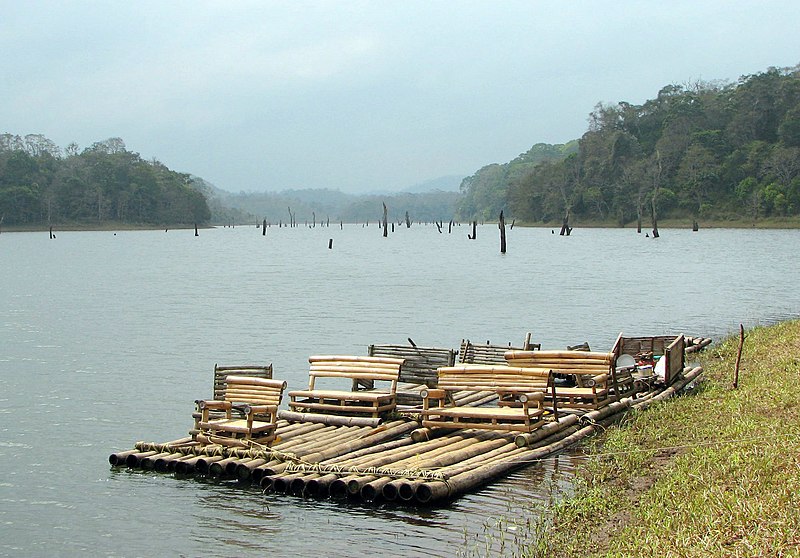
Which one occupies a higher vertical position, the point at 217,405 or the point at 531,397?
the point at 531,397

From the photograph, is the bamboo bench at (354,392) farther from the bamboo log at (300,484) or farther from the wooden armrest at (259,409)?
the bamboo log at (300,484)

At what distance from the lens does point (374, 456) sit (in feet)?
47.8

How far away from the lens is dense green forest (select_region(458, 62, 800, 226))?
14938cm

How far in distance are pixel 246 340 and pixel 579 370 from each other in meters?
18.9

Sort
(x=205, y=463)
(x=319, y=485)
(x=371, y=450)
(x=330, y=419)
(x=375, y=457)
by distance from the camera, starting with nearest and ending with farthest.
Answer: (x=319, y=485), (x=375, y=457), (x=205, y=463), (x=371, y=450), (x=330, y=419)

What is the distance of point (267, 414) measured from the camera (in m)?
15.7

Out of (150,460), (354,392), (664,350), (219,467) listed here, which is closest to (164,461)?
(150,460)

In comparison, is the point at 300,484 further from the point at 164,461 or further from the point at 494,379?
the point at 494,379

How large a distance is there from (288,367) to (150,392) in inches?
195

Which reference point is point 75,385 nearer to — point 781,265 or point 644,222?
point 781,265

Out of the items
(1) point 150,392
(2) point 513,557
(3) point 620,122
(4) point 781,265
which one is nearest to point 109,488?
(2) point 513,557

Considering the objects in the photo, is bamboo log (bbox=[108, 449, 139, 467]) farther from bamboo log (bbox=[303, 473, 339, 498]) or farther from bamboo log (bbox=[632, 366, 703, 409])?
bamboo log (bbox=[632, 366, 703, 409])

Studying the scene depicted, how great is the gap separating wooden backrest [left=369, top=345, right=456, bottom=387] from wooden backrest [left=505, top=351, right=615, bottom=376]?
64.7 inches

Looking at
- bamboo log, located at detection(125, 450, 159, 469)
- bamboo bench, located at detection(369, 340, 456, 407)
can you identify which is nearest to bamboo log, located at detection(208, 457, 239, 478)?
bamboo log, located at detection(125, 450, 159, 469)
